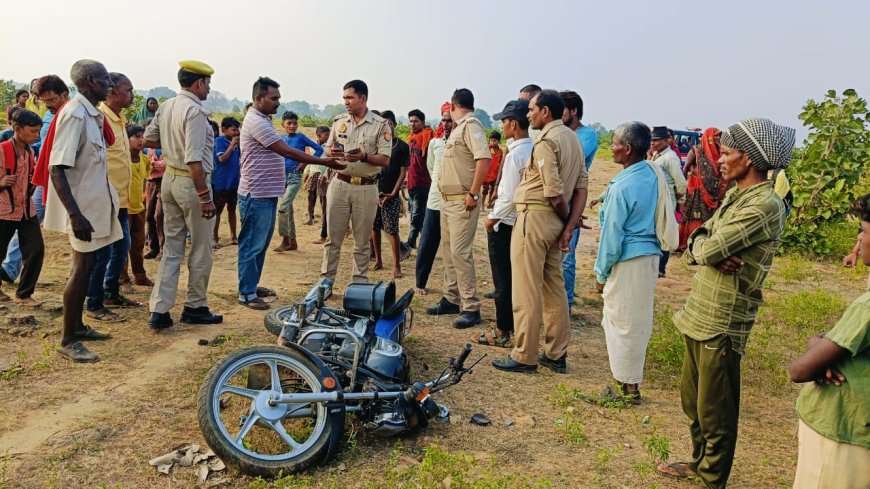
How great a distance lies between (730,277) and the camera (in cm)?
299

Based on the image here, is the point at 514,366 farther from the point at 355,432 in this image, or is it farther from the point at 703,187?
the point at 703,187

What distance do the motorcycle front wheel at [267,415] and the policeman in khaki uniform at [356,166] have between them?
2614 millimetres

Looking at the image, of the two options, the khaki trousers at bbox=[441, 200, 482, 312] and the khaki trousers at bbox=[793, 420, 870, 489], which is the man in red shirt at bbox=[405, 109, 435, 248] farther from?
the khaki trousers at bbox=[793, 420, 870, 489]

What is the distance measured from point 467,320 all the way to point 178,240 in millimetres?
2688

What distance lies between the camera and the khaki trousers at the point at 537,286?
4.50 m

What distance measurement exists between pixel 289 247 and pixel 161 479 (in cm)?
573

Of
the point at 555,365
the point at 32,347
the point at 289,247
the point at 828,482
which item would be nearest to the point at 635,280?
the point at 555,365

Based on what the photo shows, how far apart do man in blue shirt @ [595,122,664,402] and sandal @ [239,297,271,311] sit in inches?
130

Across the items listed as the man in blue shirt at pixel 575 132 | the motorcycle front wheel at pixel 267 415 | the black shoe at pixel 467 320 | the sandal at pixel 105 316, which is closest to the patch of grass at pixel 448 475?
the motorcycle front wheel at pixel 267 415

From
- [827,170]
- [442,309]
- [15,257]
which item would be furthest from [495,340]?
[827,170]

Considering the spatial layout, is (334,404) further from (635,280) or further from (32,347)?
(32,347)

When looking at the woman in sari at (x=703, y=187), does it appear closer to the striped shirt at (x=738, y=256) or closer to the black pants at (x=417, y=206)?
the black pants at (x=417, y=206)

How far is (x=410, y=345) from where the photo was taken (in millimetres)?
5074

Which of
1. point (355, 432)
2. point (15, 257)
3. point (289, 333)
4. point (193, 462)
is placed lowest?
point (193, 462)
